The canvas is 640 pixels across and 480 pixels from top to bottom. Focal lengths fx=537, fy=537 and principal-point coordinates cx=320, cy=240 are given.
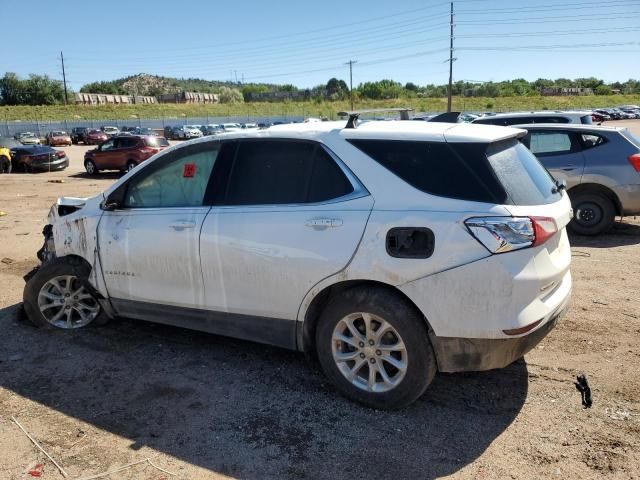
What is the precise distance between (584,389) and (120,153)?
66.3ft

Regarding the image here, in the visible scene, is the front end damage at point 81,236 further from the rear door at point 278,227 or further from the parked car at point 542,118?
the parked car at point 542,118

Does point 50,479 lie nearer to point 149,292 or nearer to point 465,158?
point 149,292

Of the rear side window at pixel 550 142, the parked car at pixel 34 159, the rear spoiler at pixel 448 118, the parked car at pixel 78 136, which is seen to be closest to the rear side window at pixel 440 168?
the rear spoiler at pixel 448 118

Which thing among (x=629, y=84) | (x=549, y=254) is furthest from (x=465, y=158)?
(x=629, y=84)

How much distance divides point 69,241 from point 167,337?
3.82 ft

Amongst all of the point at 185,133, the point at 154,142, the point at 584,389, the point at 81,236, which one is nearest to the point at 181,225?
the point at 81,236

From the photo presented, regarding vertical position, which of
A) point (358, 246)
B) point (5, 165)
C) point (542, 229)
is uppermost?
point (542, 229)

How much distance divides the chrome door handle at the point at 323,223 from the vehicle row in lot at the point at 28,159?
22.1m

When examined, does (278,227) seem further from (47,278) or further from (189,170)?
(47,278)

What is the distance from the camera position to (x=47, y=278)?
467 centimetres

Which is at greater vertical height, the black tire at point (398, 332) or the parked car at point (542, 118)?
the parked car at point (542, 118)

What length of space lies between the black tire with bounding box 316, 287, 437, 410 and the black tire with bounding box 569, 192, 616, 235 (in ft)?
19.5

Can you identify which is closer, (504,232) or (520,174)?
(504,232)

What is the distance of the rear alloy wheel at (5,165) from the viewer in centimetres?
2186
